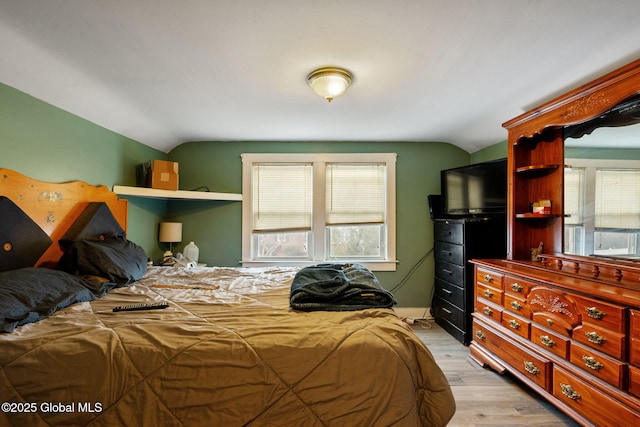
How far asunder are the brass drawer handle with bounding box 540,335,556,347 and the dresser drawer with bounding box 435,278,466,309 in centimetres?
109

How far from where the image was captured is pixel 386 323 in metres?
1.33

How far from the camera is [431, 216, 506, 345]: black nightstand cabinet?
3.02 m

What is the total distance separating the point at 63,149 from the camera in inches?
92.1

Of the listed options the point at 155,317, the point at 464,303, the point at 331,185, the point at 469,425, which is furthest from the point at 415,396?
the point at 331,185

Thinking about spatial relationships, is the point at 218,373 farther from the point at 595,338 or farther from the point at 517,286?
the point at 517,286

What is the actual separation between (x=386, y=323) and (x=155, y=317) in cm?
112

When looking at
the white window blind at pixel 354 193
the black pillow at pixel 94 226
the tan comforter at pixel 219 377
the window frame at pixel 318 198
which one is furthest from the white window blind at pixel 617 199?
the black pillow at pixel 94 226

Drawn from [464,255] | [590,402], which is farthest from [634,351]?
[464,255]

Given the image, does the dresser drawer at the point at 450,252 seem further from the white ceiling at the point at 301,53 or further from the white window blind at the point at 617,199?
the white ceiling at the point at 301,53

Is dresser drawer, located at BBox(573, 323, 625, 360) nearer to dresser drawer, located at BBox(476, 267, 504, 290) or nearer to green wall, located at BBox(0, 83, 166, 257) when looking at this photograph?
dresser drawer, located at BBox(476, 267, 504, 290)

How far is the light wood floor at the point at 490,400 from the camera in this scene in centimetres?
190

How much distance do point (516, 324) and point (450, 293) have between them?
1.15 metres

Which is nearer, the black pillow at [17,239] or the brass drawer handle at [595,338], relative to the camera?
the brass drawer handle at [595,338]

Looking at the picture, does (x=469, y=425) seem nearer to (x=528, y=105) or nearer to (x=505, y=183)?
(x=505, y=183)
